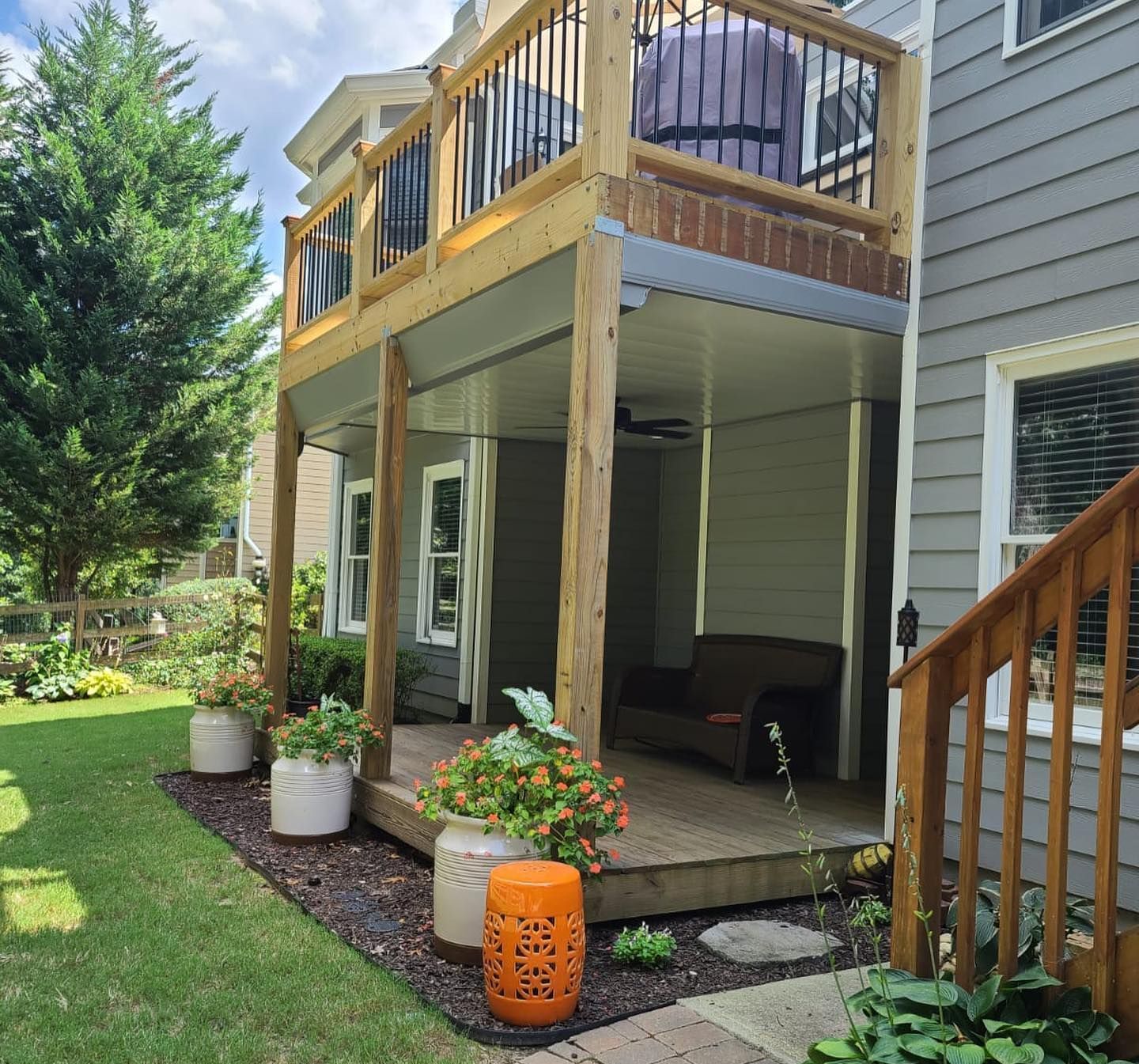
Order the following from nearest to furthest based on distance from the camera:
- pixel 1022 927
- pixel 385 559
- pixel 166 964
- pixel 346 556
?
pixel 1022 927 → pixel 166 964 → pixel 385 559 → pixel 346 556

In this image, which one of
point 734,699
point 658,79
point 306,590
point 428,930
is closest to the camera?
point 428,930

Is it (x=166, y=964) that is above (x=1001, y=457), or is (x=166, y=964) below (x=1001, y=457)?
below

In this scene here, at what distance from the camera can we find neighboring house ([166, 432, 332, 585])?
17.8 meters

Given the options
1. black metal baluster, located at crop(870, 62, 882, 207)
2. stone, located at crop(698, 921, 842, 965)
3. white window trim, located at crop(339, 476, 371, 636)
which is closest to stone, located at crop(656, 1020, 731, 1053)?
stone, located at crop(698, 921, 842, 965)

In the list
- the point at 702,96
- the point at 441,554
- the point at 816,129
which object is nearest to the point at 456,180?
the point at 702,96

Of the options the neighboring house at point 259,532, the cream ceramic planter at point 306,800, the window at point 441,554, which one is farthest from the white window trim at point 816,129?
the neighboring house at point 259,532

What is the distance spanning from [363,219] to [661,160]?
258cm

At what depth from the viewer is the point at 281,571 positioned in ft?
22.8

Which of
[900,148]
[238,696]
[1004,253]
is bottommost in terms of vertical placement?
[238,696]

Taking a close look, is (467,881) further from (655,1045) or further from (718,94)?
(718,94)

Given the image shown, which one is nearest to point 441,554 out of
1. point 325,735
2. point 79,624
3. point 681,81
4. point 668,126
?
point 325,735

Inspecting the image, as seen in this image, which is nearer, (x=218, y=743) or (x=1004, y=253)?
(x=1004, y=253)

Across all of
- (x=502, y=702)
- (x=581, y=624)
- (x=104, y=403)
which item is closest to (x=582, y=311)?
(x=581, y=624)

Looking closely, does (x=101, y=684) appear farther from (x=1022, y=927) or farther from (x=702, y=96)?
(x=1022, y=927)
